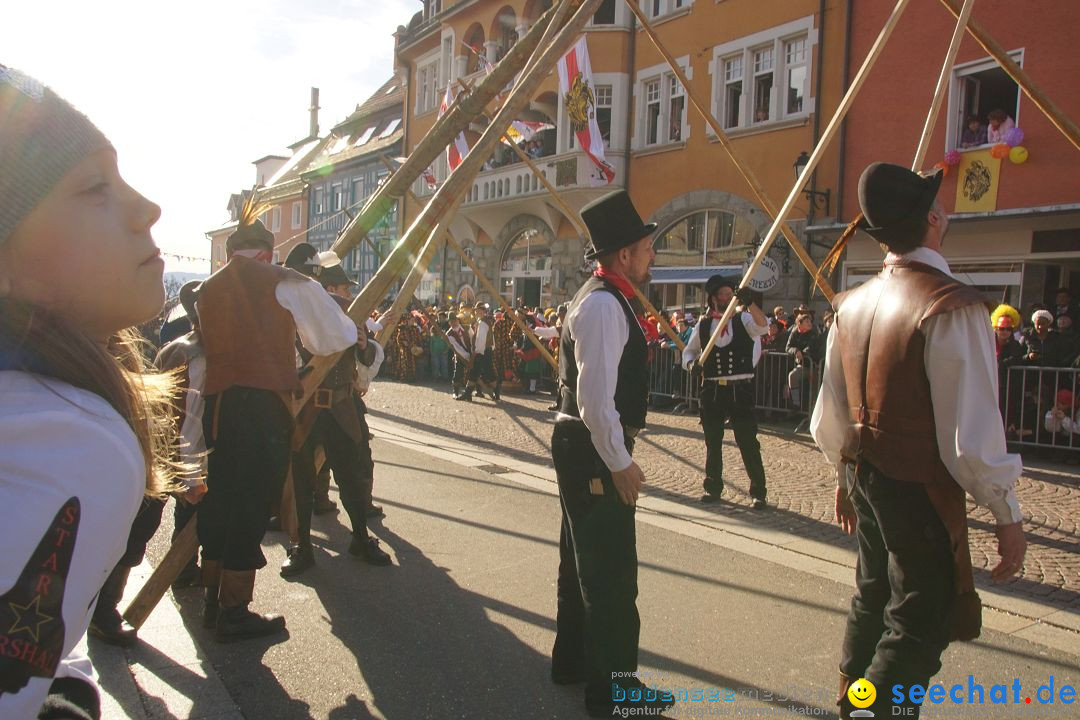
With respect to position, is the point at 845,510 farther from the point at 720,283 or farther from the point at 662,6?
the point at 662,6

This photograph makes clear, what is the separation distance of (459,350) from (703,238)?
252 inches

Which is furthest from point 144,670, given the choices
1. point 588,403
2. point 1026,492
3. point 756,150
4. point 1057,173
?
point 756,150

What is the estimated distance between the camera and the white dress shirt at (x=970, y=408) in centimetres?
232

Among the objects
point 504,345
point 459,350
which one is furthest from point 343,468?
point 504,345

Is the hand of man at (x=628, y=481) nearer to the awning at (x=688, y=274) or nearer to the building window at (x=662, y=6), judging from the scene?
the awning at (x=688, y=274)

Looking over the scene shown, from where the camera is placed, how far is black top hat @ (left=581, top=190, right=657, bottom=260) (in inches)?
124

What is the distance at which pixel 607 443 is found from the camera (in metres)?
2.93

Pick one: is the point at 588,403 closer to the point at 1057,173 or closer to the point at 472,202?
the point at 1057,173

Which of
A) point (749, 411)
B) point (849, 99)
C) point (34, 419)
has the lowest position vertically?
point (749, 411)

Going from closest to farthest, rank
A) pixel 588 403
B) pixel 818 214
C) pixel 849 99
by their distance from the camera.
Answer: pixel 588 403
pixel 849 99
pixel 818 214

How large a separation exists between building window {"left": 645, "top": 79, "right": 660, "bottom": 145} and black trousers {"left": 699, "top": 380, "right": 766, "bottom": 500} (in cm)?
1406

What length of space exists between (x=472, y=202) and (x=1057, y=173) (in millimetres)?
15724

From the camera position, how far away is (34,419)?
2.82 ft

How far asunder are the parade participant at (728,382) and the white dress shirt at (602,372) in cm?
423
